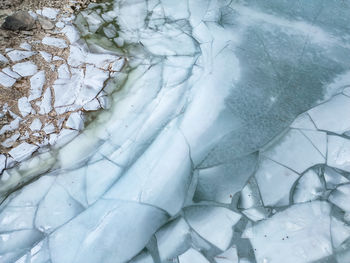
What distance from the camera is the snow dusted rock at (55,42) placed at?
2617 millimetres

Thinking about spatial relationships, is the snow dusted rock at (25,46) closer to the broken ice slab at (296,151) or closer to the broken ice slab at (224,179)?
the broken ice slab at (224,179)

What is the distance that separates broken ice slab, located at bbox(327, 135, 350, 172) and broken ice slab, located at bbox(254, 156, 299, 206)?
0.25 metres

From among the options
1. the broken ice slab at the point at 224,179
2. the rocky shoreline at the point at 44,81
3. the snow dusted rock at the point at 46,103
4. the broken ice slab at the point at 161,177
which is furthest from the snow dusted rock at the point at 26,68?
the broken ice slab at the point at 224,179

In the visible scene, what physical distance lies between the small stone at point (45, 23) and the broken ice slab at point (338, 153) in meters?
2.28

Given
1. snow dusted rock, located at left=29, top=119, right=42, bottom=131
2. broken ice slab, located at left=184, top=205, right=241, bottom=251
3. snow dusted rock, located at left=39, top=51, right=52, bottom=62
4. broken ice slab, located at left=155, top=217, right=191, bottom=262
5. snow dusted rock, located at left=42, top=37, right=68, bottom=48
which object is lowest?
broken ice slab, located at left=155, top=217, right=191, bottom=262

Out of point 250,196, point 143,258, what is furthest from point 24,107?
point 250,196

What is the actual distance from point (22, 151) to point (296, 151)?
1689 millimetres

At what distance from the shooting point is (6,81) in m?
2.37

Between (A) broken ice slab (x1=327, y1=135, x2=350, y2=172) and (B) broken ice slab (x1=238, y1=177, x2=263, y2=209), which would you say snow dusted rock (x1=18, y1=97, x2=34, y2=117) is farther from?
(A) broken ice slab (x1=327, y1=135, x2=350, y2=172)

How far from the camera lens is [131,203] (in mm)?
1829

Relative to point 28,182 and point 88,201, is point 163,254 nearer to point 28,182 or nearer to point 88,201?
point 88,201

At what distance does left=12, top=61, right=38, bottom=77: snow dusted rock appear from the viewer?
2422mm

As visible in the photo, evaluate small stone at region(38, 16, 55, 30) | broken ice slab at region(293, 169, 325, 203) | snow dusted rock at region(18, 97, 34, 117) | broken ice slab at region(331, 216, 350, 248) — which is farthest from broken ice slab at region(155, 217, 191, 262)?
small stone at region(38, 16, 55, 30)

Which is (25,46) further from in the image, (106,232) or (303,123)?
(303,123)
